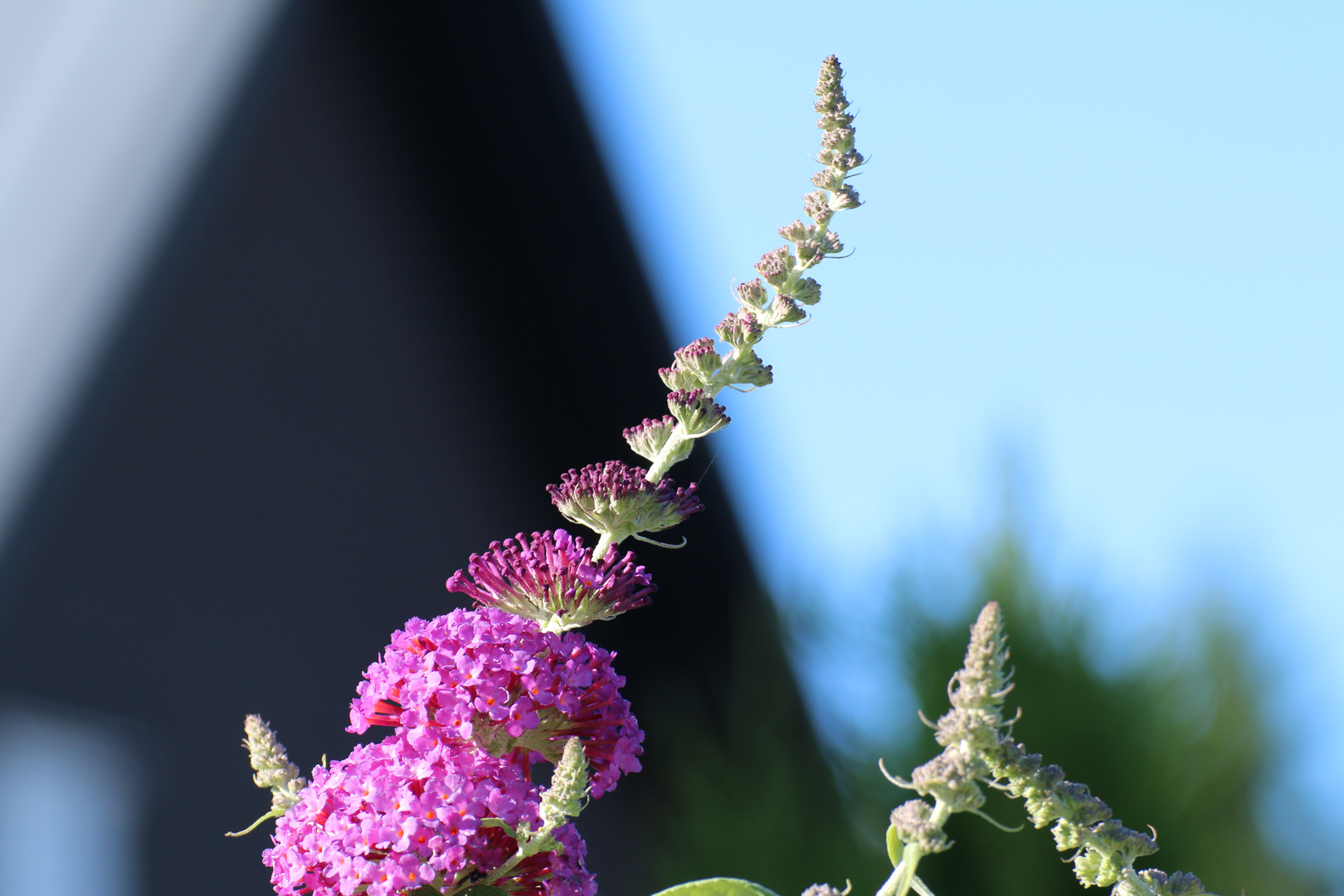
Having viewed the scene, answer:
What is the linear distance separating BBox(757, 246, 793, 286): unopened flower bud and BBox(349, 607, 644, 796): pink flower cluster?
31 centimetres

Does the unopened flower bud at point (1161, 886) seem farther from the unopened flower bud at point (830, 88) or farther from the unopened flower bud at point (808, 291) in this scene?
the unopened flower bud at point (830, 88)

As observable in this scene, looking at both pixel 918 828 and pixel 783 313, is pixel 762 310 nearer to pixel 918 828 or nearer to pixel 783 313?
pixel 783 313

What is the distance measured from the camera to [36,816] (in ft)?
8.57

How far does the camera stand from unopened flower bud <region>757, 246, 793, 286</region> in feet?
2.55

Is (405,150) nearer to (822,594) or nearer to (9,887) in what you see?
(822,594)

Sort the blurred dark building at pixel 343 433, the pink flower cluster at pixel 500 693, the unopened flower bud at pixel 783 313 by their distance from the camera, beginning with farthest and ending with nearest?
the blurred dark building at pixel 343 433 < the unopened flower bud at pixel 783 313 < the pink flower cluster at pixel 500 693

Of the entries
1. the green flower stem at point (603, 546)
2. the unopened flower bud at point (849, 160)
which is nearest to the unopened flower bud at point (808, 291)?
the unopened flower bud at point (849, 160)

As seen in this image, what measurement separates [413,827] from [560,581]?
7.4 inches

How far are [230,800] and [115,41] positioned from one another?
7.37ft

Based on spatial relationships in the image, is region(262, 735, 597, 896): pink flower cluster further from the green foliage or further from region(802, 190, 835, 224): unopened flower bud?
the green foliage

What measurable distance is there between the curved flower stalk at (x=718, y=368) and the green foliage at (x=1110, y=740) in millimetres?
2520

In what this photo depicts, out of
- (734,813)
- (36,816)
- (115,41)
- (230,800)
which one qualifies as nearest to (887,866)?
(734,813)

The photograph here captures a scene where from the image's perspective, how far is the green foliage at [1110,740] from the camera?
2.97 meters

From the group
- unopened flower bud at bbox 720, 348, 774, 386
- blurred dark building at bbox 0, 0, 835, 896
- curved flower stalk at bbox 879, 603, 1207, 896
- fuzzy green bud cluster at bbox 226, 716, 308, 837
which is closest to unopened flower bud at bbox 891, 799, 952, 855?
curved flower stalk at bbox 879, 603, 1207, 896
